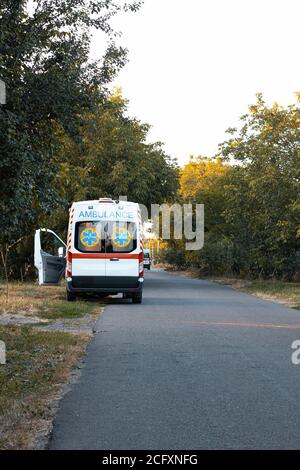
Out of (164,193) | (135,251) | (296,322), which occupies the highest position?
(164,193)

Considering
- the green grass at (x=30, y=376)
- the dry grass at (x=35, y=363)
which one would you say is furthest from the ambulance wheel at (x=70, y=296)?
the green grass at (x=30, y=376)

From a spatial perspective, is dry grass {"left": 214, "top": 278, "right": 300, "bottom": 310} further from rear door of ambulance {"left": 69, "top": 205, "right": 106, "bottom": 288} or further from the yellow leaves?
the yellow leaves

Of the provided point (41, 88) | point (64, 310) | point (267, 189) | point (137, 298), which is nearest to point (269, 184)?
point (267, 189)

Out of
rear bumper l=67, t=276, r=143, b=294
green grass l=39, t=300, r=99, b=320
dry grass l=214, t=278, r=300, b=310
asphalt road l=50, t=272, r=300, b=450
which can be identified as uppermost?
rear bumper l=67, t=276, r=143, b=294

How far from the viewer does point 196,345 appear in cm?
1138

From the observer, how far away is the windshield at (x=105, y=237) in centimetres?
2045

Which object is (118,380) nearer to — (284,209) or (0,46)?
(0,46)

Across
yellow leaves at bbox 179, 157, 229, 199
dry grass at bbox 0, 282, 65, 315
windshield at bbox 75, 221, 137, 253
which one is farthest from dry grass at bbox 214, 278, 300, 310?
yellow leaves at bbox 179, 157, 229, 199

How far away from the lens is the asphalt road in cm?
588

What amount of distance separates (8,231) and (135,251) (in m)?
10.0

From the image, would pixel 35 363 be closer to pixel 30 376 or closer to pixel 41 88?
pixel 30 376

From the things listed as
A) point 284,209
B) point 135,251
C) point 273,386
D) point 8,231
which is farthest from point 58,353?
point 284,209

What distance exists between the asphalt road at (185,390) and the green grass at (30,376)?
0.79 ft
